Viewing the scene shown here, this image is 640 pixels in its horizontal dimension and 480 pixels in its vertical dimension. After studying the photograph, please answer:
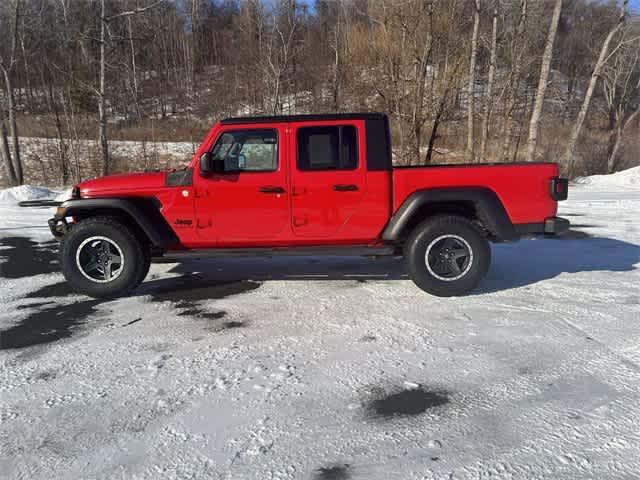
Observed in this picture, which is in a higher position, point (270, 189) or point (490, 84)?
point (490, 84)

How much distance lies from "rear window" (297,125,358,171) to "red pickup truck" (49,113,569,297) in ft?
0.03

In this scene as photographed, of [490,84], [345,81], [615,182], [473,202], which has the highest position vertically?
[345,81]

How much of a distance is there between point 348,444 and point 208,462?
721 mm

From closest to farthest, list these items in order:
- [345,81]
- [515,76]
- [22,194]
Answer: [22,194], [515,76], [345,81]

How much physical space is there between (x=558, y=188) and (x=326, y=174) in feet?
7.80

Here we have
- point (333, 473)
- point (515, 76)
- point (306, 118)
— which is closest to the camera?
point (333, 473)

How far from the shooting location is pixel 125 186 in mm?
4395

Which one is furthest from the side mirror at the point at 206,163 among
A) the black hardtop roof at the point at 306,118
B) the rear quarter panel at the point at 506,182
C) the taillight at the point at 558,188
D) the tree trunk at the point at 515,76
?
the tree trunk at the point at 515,76

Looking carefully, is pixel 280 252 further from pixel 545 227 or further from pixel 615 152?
pixel 615 152

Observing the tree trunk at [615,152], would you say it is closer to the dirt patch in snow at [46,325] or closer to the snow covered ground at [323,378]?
the snow covered ground at [323,378]

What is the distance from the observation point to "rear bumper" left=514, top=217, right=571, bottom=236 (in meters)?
4.30

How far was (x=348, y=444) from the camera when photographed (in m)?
2.21

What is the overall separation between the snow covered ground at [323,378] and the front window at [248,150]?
4.44 feet

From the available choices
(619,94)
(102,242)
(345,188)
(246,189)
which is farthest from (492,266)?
(619,94)
